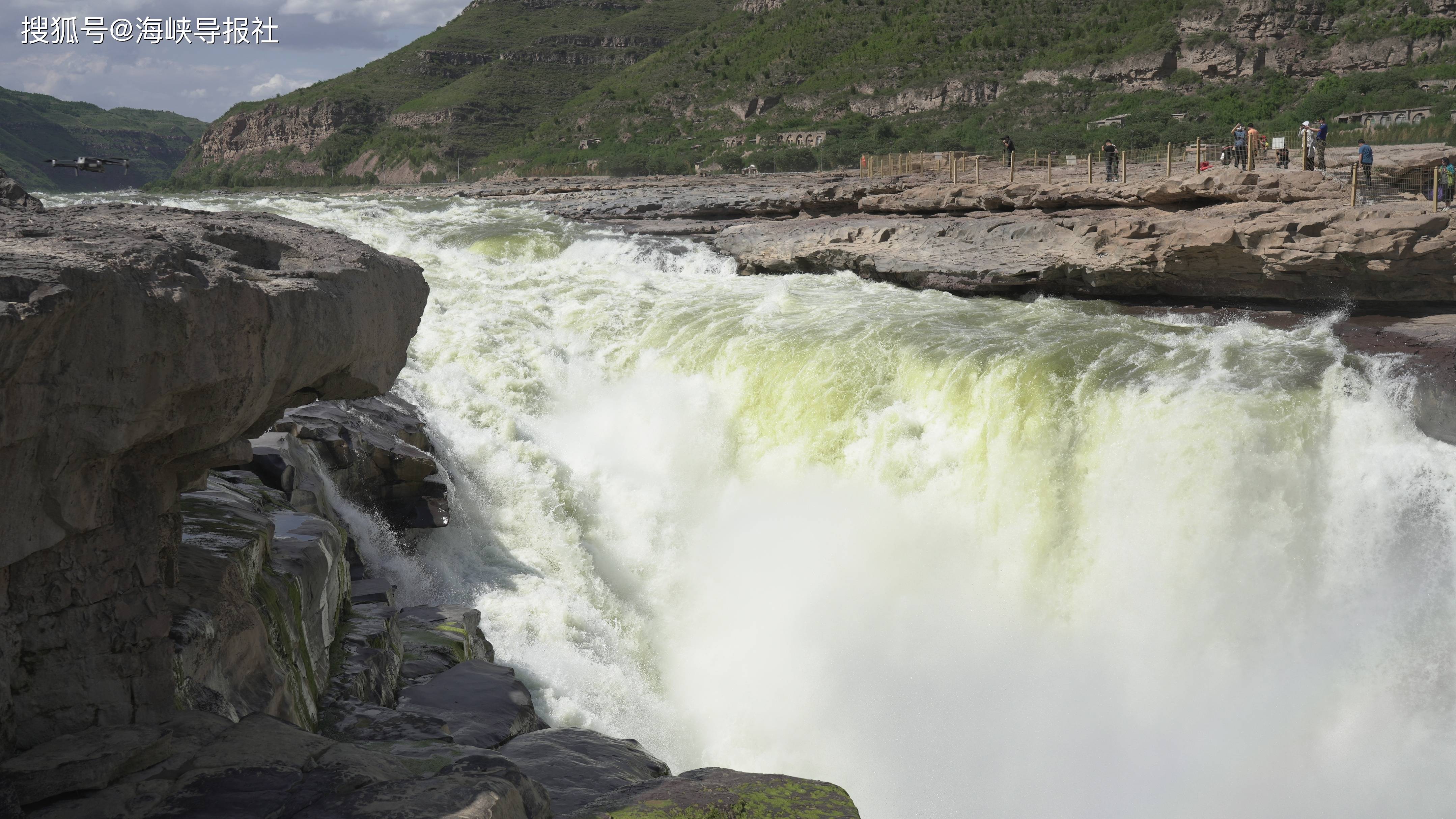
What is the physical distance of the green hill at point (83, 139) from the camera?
8312cm

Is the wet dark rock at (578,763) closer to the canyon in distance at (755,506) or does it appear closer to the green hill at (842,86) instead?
the canyon in distance at (755,506)

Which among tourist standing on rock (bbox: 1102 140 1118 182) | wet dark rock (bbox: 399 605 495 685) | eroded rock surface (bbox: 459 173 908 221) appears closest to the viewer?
wet dark rock (bbox: 399 605 495 685)

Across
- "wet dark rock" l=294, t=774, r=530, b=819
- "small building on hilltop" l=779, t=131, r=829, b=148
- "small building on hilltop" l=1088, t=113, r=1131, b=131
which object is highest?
"small building on hilltop" l=779, t=131, r=829, b=148

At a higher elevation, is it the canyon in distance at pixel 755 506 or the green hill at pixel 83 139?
the green hill at pixel 83 139

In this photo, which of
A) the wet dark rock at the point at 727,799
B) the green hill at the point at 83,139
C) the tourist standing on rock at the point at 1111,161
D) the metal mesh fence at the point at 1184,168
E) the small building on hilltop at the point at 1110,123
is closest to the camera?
the wet dark rock at the point at 727,799

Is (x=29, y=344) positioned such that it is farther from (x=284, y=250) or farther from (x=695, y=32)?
(x=695, y=32)

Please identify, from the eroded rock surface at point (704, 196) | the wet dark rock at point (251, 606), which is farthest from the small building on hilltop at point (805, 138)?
the wet dark rock at point (251, 606)

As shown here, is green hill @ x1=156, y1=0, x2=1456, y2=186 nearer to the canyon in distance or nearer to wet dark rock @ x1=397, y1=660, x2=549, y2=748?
the canyon in distance

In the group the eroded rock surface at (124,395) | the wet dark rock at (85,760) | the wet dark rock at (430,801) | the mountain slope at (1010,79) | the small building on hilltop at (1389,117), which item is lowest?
the wet dark rock at (430,801)

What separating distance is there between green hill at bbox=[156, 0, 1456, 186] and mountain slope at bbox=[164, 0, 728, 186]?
23cm

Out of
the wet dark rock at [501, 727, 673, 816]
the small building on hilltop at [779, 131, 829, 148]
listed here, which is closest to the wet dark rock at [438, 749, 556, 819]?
the wet dark rock at [501, 727, 673, 816]

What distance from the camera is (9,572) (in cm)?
356

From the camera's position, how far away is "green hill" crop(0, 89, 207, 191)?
83.1 metres

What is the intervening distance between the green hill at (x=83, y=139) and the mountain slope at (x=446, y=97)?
8738 mm
